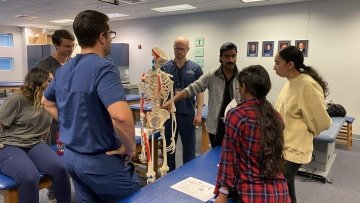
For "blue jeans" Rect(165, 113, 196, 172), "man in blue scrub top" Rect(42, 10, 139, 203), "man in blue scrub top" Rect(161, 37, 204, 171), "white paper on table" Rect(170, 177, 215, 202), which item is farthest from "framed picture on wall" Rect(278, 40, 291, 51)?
"man in blue scrub top" Rect(42, 10, 139, 203)

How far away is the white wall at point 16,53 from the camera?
9680 mm

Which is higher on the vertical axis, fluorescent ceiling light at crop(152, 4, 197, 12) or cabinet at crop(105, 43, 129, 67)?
fluorescent ceiling light at crop(152, 4, 197, 12)

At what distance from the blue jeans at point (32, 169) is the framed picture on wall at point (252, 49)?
4.91 metres

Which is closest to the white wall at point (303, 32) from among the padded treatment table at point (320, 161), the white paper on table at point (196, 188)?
the padded treatment table at point (320, 161)

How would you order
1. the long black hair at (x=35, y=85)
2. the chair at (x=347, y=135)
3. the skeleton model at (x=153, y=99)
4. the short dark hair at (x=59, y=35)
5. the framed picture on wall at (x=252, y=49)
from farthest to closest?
the framed picture on wall at (x=252, y=49)
the chair at (x=347, y=135)
the short dark hair at (x=59, y=35)
the long black hair at (x=35, y=85)
the skeleton model at (x=153, y=99)

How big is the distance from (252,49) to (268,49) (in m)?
0.35

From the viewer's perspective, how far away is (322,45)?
5363 millimetres

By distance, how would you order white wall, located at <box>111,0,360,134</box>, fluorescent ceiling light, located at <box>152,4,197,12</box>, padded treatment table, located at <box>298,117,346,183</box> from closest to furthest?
padded treatment table, located at <box>298,117,346,183</box>
white wall, located at <box>111,0,360,134</box>
fluorescent ceiling light, located at <box>152,4,197,12</box>

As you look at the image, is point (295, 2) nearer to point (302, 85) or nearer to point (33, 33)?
point (302, 85)

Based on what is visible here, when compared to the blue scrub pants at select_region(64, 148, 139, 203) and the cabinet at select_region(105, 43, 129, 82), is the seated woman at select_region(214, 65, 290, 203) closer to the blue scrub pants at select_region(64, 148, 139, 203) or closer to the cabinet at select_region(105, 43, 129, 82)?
the blue scrub pants at select_region(64, 148, 139, 203)

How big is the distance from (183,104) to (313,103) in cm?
135

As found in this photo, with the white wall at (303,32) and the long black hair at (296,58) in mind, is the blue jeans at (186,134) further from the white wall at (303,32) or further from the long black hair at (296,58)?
the white wall at (303,32)

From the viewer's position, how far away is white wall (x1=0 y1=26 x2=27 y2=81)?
968 centimetres

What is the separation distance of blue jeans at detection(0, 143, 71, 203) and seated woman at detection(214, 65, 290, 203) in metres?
1.46
